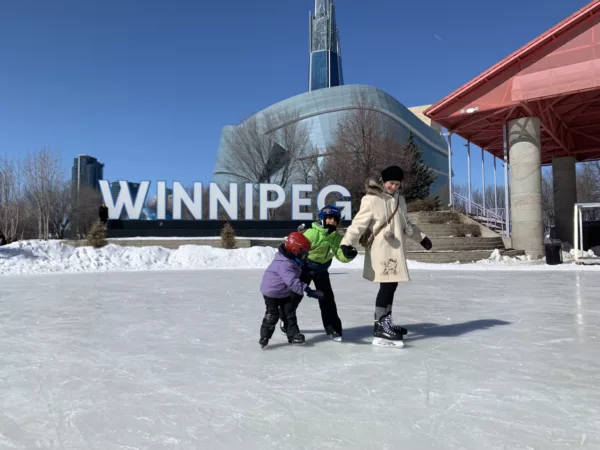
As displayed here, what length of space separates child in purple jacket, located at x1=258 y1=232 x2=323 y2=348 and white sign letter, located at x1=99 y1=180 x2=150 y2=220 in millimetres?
18479

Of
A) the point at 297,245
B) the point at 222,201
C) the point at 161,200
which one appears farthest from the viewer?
the point at 222,201

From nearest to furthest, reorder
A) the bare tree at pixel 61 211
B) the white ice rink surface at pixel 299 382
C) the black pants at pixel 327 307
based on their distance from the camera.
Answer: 1. the white ice rink surface at pixel 299 382
2. the black pants at pixel 327 307
3. the bare tree at pixel 61 211

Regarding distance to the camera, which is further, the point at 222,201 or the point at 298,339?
the point at 222,201

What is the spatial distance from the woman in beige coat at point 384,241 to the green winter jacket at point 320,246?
1.00 feet

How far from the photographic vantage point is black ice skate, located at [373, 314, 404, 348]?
12.0 ft

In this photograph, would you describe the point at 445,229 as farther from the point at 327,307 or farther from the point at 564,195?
the point at 327,307

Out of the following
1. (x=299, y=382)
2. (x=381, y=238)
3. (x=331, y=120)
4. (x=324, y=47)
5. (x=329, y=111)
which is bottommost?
(x=299, y=382)

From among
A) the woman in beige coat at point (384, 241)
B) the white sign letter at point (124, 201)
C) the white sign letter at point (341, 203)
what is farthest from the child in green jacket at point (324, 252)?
the white sign letter at point (124, 201)

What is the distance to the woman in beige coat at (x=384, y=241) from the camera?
3.64 m

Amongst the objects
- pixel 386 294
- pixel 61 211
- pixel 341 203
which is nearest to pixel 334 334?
pixel 386 294

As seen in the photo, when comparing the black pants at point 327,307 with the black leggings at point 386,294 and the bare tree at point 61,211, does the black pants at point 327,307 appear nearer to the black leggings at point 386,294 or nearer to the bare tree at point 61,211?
the black leggings at point 386,294

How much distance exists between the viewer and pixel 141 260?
15.5 metres

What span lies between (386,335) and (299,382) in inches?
46.8

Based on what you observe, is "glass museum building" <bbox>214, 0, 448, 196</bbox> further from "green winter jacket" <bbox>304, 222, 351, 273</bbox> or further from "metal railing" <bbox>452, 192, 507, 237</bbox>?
"green winter jacket" <bbox>304, 222, 351, 273</bbox>
